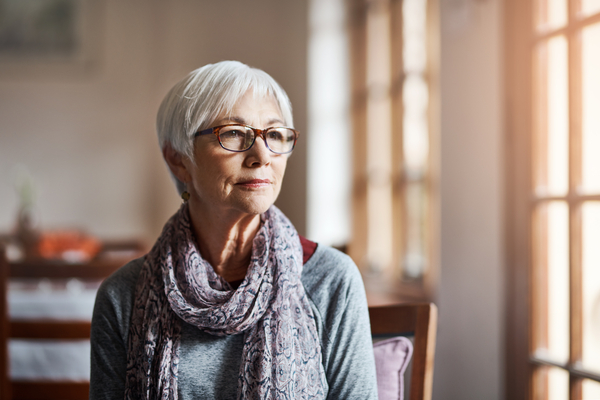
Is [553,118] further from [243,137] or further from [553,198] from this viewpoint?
[243,137]

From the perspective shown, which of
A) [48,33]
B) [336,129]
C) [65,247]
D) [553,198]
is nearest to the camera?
[553,198]

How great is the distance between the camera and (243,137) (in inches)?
39.1

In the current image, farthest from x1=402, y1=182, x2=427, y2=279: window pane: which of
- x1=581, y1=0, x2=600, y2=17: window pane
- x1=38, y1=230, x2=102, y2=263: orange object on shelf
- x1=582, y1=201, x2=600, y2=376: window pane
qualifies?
x1=38, y1=230, x2=102, y2=263: orange object on shelf

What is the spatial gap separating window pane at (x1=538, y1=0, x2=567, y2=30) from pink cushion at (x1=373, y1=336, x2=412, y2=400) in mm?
1166

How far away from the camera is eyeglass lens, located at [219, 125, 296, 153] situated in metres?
0.98

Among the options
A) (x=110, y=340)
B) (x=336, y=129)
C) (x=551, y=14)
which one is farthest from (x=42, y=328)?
(x=336, y=129)

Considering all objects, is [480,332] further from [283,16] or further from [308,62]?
[283,16]

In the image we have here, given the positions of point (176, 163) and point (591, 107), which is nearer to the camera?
point (176, 163)

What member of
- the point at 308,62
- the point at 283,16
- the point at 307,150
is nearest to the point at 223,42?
the point at 283,16

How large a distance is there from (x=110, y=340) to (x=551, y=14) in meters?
1.63

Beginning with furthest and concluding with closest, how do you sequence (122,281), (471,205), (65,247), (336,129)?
1. (336,129)
2. (65,247)
3. (471,205)
4. (122,281)

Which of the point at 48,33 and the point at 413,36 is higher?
the point at 48,33

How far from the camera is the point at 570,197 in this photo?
1467mm

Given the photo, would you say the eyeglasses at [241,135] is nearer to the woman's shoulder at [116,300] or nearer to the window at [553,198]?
the woman's shoulder at [116,300]
